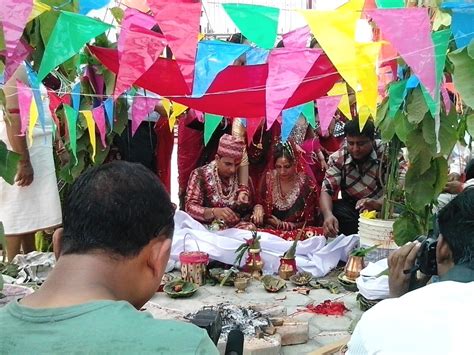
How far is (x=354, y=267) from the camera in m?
3.40

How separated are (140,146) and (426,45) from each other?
3177 millimetres

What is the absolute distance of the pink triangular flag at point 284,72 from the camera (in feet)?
7.55

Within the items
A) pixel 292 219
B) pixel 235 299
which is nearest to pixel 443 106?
pixel 235 299

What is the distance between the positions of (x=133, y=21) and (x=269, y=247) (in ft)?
6.70

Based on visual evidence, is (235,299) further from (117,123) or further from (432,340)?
(432,340)

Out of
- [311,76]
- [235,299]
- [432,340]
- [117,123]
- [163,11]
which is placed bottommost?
[235,299]

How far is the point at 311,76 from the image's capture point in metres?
2.39

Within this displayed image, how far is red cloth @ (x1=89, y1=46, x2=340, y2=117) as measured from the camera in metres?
2.45

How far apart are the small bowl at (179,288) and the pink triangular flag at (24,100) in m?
Result: 1.33

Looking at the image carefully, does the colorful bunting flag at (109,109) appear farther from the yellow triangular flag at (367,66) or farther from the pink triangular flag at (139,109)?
the yellow triangular flag at (367,66)

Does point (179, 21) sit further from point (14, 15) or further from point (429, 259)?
point (429, 259)

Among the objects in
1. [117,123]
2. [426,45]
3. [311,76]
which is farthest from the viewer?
[117,123]

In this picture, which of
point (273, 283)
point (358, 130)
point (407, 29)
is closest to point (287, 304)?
point (273, 283)

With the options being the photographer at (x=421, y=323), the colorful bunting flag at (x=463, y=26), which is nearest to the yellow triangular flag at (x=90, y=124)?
the colorful bunting flag at (x=463, y=26)
